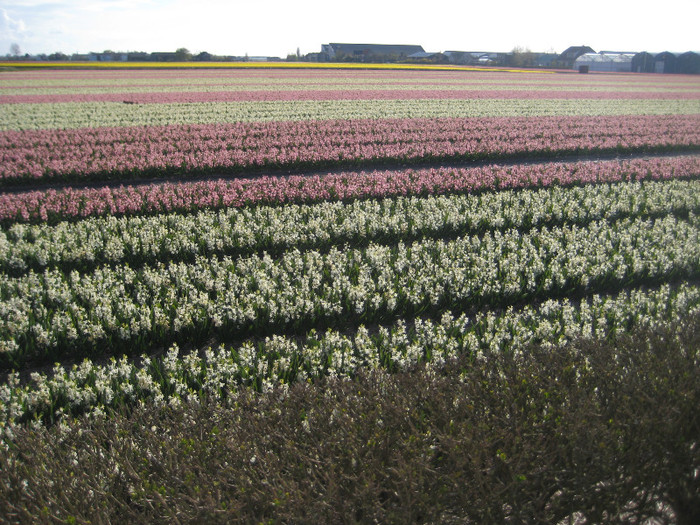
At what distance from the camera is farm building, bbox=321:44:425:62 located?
300 feet

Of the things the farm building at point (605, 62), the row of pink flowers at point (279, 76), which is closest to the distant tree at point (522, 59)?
the farm building at point (605, 62)

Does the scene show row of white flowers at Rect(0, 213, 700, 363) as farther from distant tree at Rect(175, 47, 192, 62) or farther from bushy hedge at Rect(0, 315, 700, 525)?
distant tree at Rect(175, 47, 192, 62)

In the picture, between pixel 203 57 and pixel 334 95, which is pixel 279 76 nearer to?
pixel 334 95

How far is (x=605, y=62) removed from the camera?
81.2 meters

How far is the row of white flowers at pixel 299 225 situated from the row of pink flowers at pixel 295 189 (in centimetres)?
65

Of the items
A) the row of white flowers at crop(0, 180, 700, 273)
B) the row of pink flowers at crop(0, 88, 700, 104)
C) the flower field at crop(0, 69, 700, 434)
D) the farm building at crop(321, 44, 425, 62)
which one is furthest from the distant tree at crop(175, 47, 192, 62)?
the row of white flowers at crop(0, 180, 700, 273)

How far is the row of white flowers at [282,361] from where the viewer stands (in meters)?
4.84

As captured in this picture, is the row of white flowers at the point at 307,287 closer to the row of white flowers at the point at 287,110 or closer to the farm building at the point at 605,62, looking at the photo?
the row of white flowers at the point at 287,110

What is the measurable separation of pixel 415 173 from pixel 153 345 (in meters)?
9.85

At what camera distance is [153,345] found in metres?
6.43

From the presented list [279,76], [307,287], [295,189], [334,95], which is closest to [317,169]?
[295,189]

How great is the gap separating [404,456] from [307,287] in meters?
4.24

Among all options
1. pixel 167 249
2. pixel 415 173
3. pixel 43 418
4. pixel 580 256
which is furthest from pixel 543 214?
pixel 43 418

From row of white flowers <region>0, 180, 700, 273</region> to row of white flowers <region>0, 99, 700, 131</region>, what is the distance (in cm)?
1409
